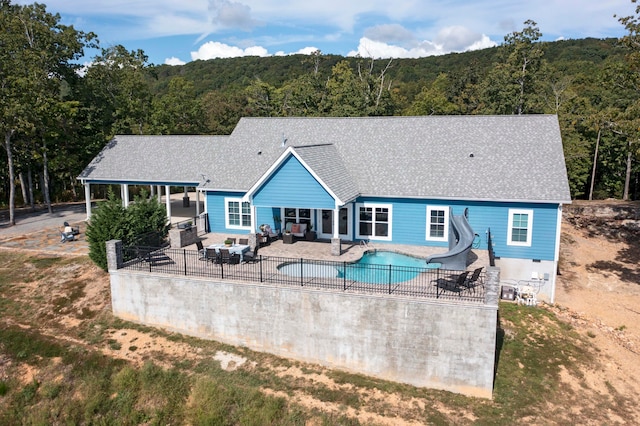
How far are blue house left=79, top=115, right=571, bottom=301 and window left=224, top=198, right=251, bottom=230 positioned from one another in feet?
0.20

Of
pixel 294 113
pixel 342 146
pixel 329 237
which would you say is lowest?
pixel 329 237

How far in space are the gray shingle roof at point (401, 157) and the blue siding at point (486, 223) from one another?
536 mm

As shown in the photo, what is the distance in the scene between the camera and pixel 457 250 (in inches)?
732

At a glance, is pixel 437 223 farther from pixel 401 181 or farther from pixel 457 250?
pixel 457 250

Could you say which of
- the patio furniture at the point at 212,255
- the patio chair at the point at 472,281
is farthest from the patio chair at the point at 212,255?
the patio chair at the point at 472,281

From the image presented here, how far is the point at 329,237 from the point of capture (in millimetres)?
25016

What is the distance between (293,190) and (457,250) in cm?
829

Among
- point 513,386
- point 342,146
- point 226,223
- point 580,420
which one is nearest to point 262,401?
point 513,386

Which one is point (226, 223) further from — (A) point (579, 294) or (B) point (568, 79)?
(B) point (568, 79)

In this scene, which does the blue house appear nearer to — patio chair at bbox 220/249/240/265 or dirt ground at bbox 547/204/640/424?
dirt ground at bbox 547/204/640/424

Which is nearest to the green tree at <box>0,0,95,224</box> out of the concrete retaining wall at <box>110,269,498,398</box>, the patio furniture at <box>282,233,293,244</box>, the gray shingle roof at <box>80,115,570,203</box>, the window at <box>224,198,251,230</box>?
the gray shingle roof at <box>80,115,570,203</box>

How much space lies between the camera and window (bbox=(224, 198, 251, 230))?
26375 millimetres

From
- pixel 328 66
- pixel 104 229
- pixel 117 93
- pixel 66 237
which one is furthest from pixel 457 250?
pixel 328 66

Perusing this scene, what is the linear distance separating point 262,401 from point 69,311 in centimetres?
1100
